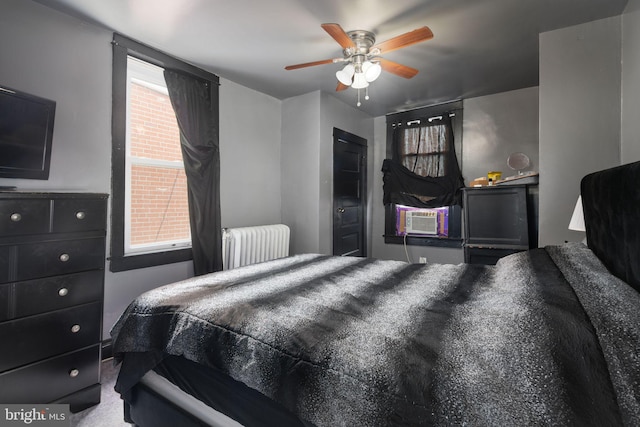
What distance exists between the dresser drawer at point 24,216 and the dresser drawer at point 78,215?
5 cm

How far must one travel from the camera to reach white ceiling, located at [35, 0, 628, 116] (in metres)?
2.10

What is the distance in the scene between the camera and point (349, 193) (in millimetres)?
4293

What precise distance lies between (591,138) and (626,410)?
8.11 feet

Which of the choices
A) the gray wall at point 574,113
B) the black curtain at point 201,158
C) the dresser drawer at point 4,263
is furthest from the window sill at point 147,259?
the gray wall at point 574,113

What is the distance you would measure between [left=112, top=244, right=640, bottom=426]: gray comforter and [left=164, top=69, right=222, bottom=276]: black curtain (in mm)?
1513

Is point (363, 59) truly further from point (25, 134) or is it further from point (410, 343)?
point (25, 134)

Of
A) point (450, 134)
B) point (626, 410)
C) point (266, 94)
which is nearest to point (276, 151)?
point (266, 94)

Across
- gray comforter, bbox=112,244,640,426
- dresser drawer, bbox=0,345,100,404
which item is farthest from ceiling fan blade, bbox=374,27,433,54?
dresser drawer, bbox=0,345,100,404

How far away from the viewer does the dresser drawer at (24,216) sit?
149cm

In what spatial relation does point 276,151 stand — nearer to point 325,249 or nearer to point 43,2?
point 325,249

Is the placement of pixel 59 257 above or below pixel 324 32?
below

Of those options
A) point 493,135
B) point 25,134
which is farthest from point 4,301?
point 493,135

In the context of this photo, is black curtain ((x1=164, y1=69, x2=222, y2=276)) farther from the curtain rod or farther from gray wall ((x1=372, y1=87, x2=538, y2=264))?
gray wall ((x1=372, y1=87, x2=538, y2=264))

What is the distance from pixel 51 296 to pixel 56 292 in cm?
3
